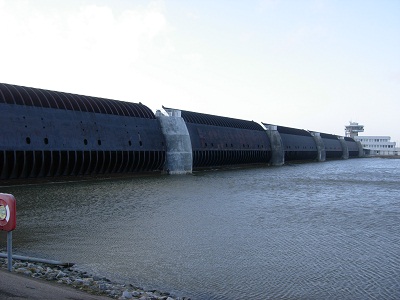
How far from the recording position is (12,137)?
25953 millimetres

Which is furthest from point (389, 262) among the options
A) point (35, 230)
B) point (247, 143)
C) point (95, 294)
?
point (247, 143)

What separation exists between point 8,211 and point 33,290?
7.11 feet

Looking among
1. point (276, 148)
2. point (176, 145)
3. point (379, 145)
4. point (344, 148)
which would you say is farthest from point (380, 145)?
point (176, 145)

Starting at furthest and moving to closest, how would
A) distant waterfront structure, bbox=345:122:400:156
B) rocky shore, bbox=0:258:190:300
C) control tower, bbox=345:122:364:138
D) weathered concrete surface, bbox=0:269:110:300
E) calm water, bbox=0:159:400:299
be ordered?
distant waterfront structure, bbox=345:122:400:156, control tower, bbox=345:122:364:138, calm water, bbox=0:159:400:299, rocky shore, bbox=0:258:190:300, weathered concrete surface, bbox=0:269:110:300

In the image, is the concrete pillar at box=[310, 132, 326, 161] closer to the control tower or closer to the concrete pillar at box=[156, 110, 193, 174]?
the concrete pillar at box=[156, 110, 193, 174]

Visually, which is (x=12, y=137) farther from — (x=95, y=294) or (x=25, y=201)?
(x=95, y=294)

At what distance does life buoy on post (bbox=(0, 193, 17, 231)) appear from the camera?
775 cm

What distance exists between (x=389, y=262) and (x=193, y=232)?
5.55 meters

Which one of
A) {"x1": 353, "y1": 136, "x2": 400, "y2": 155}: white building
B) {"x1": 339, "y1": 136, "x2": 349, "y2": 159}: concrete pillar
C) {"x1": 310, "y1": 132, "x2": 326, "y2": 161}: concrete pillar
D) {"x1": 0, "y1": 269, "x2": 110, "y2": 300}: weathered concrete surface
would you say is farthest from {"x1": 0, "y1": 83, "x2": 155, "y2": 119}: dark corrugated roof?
{"x1": 353, "y1": 136, "x2": 400, "y2": 155}: white building

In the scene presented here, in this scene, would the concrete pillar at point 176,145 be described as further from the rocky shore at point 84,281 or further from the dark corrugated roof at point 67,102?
the rocky shore at point 84,281

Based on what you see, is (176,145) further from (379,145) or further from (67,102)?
(379,145)

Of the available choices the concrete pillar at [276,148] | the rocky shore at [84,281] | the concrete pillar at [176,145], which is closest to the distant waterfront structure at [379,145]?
the concrete pillar at [276,148]

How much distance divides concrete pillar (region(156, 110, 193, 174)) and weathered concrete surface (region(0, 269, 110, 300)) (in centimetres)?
3345

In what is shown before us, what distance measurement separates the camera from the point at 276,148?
67.2 m
